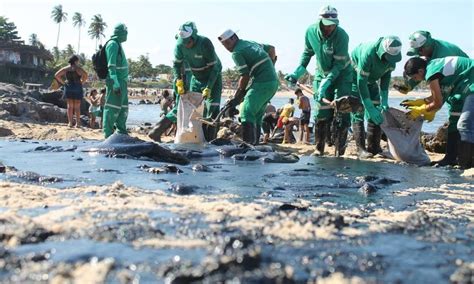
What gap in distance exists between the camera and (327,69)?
707 centimetres

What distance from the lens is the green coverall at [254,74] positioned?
288 inches

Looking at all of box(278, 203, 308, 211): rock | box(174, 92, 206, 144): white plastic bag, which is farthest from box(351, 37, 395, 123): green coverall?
box(278, 203, 308, 211): rock

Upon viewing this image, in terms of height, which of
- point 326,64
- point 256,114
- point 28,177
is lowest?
point 28,177

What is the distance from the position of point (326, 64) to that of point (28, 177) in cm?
429

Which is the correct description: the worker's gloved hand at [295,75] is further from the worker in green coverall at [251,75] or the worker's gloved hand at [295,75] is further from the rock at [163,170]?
the rock at [163,170]

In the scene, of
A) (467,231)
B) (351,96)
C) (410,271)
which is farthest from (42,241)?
(351,96)

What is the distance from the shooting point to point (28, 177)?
419 centimetres

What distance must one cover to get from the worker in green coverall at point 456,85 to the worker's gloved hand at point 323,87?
1266mm

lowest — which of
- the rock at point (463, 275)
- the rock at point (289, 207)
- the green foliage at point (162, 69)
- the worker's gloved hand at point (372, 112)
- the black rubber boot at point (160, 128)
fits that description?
the rock at point (463, 275)

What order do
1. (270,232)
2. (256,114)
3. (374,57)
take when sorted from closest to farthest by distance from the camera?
(270,232)
(374,57)
(256,114)

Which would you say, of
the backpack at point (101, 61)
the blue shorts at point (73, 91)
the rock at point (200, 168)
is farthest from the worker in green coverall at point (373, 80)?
the blue shorts at point (73, 91)

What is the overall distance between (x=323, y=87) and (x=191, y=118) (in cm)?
223

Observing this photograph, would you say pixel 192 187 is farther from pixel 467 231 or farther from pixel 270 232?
pixel 467 231

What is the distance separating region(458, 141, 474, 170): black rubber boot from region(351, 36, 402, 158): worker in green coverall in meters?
1.16
